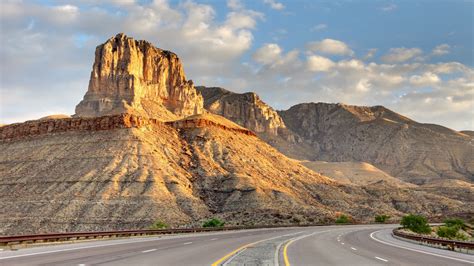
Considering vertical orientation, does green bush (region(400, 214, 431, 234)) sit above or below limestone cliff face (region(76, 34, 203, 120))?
below

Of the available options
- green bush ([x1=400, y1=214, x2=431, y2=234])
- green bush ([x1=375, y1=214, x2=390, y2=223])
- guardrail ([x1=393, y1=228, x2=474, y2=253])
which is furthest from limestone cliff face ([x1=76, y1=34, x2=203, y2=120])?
guardrail ([x1=393, y1=228, x2=474, y2=253])

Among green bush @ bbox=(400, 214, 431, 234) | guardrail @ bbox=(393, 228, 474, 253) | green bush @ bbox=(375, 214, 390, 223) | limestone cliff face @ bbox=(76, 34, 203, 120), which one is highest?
limestone cliff face @ bbox=(76, 34, 203, 120)

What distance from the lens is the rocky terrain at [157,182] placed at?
79438 mm

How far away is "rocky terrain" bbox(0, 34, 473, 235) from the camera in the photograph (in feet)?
261

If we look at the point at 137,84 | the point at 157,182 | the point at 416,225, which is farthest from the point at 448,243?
the point at 137,84

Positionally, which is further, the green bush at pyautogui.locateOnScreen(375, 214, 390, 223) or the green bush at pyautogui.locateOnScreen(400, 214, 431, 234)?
the green bush at pyautogui.locateOnScreen(375, 214, 390, 223)

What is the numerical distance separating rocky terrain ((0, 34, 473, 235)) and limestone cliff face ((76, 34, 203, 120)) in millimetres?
14452

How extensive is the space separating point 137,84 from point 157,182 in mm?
82181

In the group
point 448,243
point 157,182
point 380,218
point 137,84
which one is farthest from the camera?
point 137,84

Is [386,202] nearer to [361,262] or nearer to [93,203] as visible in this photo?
[93,203]

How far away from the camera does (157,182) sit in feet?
292

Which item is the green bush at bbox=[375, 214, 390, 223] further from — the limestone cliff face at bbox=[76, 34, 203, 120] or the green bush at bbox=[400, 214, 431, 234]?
the limestone cliff face at bbox=[76, 34, 203, 120]

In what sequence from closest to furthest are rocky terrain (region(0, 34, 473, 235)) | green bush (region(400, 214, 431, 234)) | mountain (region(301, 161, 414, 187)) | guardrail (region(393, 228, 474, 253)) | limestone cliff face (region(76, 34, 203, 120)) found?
guardrail (region(393, 228, 474, 253)) < green bush (region(400, 214, 431, 234)) < rocky terrain (region(0, 34, 473, 235)) < limestone cliff face (region(76, 34, 203, 120)) < mountain (region(301, 161, 414, 187))

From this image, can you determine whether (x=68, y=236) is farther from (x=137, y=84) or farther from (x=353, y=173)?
(x=353, y=173)
